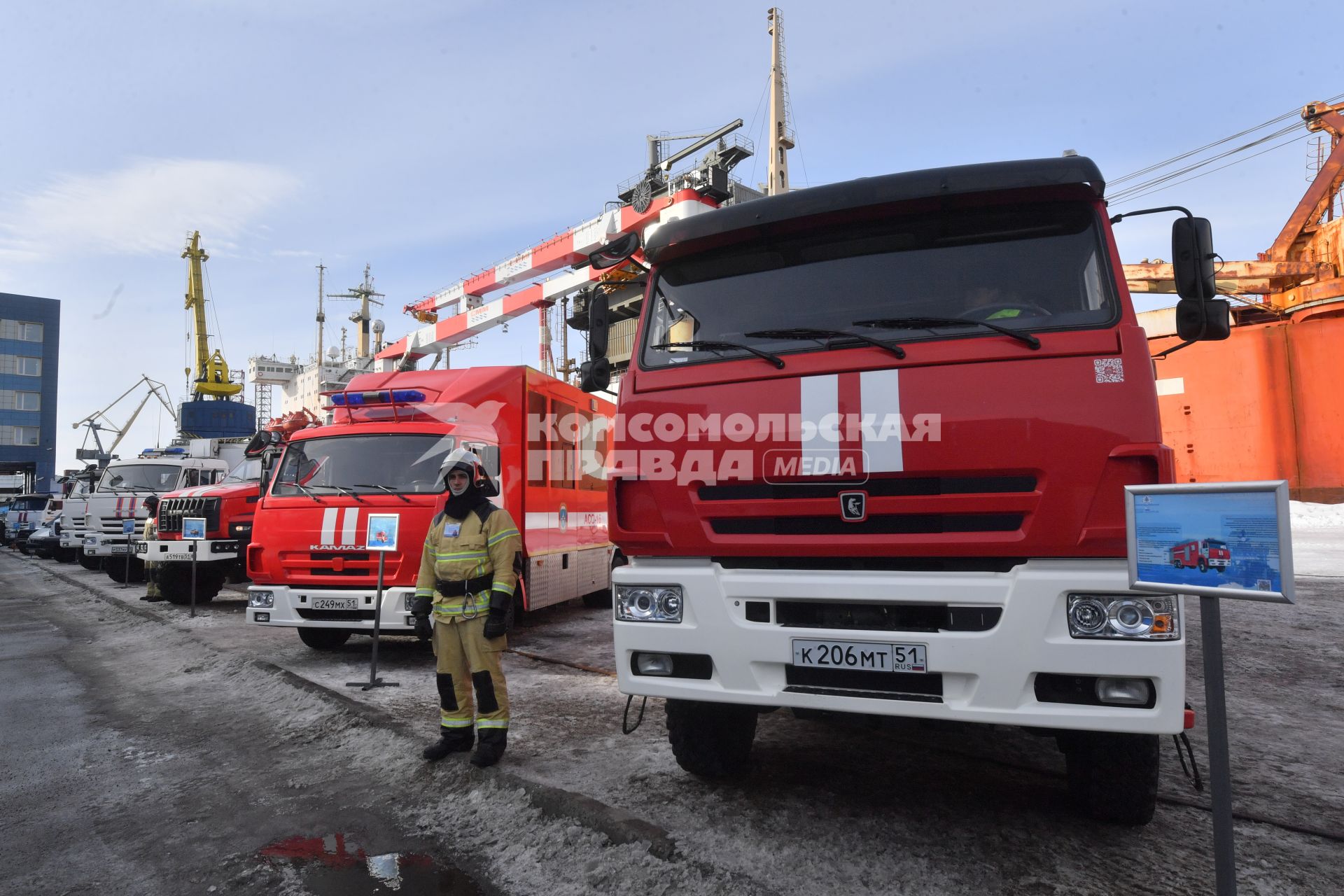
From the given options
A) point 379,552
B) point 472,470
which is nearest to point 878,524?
point 472,470

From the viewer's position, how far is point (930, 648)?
289cm

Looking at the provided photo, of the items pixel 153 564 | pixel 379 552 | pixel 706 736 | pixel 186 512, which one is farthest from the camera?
pixel 153 564

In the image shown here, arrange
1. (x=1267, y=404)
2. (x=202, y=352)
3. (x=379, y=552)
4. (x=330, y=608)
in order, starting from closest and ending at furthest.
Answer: (x=379, y=552)
(x=330, y=608)
(x=1267, y=404)
(x=202, y=352)

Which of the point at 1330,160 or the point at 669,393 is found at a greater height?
the point at 1330,160

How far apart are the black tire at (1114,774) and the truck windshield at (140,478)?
16001mm

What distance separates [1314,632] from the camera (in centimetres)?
750

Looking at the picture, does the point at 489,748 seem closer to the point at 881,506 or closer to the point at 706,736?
the point at 706,736

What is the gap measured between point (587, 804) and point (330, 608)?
4407 mm

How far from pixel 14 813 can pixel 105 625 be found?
794cm

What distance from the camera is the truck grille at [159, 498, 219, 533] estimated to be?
11617 millimetres

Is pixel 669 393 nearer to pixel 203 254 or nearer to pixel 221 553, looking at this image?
pixel 221 553

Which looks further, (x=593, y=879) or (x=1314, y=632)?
(x=1314, y=632)

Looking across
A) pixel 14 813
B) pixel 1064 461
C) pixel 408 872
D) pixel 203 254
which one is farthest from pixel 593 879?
pixel 203 254

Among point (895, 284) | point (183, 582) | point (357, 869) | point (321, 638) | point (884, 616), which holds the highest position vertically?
point (895, 284)
